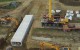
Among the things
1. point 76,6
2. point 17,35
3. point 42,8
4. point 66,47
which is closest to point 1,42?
point 17,35

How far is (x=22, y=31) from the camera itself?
43000mm

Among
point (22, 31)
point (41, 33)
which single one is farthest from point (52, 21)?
point (22, 31)

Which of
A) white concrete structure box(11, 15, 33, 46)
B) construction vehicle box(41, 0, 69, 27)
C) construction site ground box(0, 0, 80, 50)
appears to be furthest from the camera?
construction vehicle box(41, 0, 69, 27)

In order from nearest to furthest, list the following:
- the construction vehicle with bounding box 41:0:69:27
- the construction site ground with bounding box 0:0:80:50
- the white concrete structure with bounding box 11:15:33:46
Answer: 1. the white concrete structure with bounding box 11:15:33:46
2. the construction site ground with bounding box 0:0:80:50
3. the construction vehicle with bounding box 41:0:69:27

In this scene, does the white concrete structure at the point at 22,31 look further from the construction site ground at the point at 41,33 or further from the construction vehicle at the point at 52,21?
the construction vehicle at the point at 52,21

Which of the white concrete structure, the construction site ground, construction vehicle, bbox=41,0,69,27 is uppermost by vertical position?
construction vehicle, bbox=41,0,69,27

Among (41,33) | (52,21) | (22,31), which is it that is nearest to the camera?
(22,31)

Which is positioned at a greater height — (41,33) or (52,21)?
(52,21)

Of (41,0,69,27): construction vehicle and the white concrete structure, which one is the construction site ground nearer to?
the white concrete structure

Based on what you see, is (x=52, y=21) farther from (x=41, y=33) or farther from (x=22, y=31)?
(x=22, y=31)

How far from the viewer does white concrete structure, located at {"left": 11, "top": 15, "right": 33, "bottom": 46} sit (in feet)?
131

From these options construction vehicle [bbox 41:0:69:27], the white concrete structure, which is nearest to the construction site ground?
the white concrete structure

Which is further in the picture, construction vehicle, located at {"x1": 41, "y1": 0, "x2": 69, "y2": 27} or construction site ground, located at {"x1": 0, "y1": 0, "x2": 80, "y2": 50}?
construction vehicle, located at {"x1": 41, "y1": 0, "x2": 69, "y2": 27}

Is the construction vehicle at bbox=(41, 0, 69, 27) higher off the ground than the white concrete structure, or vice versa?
the construction vehicle at bbox=(41, 0, 69, 27)
